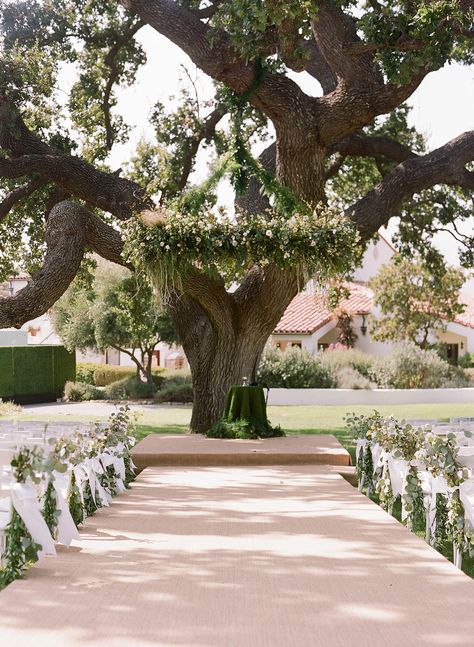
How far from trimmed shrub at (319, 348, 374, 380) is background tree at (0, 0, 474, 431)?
9.44m

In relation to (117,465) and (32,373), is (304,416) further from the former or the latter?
(117,465)

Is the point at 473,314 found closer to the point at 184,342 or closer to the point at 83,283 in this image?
the point at 83,283

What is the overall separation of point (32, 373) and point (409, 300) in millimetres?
13293

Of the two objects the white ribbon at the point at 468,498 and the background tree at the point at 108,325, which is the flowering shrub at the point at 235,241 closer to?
the white ribbon at the point at 468,498

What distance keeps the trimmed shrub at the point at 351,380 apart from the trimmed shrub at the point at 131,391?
21.4 feet

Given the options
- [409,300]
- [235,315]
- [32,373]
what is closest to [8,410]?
[32,373]

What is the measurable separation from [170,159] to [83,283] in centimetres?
379

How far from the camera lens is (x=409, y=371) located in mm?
29016

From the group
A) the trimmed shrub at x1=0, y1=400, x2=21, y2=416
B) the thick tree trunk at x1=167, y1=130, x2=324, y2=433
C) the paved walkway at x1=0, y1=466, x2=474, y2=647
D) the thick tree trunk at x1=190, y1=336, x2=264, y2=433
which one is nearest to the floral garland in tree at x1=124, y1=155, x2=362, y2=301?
the thick tree trunk at x1=167, y1=130, x2=324, y2=433

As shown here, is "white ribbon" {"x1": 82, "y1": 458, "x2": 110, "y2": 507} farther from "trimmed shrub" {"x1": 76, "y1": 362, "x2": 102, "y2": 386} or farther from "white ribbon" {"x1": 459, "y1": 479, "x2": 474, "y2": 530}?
"trimmed shrub" {"x1": 76, "y1": 362, "x2": 102, "y2": 386}

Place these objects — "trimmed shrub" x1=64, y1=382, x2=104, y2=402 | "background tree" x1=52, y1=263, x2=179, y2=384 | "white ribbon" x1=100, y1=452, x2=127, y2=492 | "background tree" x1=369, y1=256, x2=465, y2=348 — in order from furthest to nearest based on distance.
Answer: "background tree" x1=369, y1=256, x2=465, y2=348 < "background tree" x1=52, y1=263, x2=179, y2=384 < "trimmed shrub" x1=64, y1=382, x2=104, y2=402 < "white ribbon" x1=100, y1=452, x2=127, y2=492

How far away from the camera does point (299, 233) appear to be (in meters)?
12.3

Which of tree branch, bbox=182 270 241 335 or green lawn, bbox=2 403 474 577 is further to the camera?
green lawn, bbox=2 403 474 577

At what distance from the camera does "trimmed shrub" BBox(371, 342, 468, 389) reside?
94.9 ft
